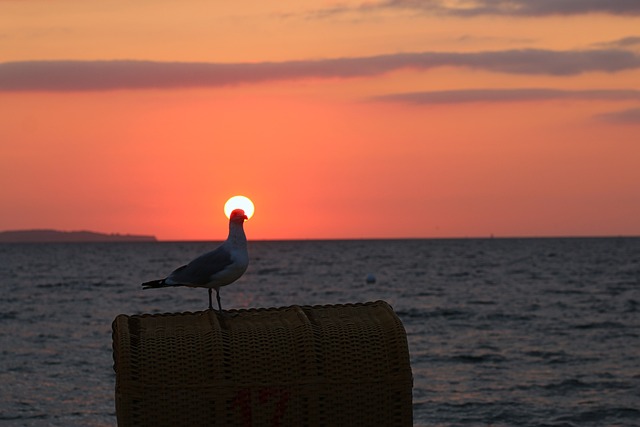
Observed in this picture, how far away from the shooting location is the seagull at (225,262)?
725cm

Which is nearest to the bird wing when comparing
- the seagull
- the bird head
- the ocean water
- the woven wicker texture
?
the seagull

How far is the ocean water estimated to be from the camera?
878 inches

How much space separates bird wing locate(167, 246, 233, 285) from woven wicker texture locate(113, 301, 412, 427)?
6.21 feet

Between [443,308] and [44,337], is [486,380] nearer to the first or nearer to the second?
[44,337]

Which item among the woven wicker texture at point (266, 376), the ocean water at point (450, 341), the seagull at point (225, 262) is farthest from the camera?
the ocean water at point (450, 341)

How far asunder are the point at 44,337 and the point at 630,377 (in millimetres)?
21852

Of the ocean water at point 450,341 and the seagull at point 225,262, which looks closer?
the seagull at point 225,262

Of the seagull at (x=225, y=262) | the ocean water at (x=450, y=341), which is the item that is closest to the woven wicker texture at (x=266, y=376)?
the seagull at (x=225, y=262)

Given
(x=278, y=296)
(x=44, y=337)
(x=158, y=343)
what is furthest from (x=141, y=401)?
(x=278, y=296)

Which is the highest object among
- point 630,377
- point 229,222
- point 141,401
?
point 229,222

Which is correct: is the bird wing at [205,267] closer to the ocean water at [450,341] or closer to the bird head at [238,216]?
the bird head at [238,216]

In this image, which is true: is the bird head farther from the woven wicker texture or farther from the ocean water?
the ocean water

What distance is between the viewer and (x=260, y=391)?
5152mm

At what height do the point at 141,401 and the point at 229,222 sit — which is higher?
the point at 229,222
